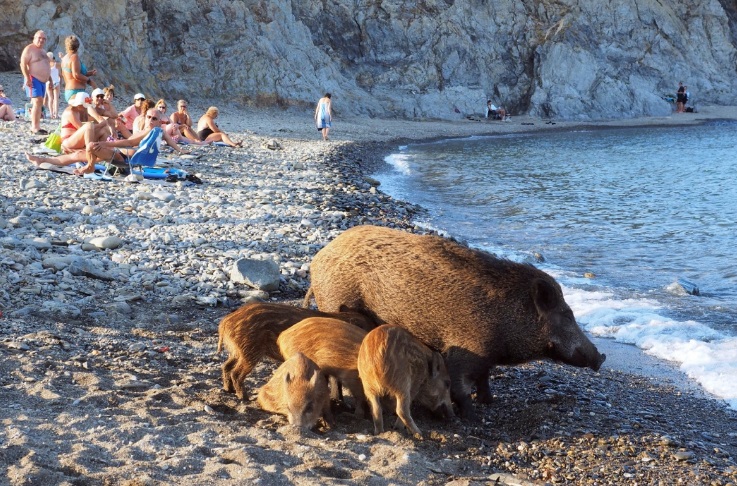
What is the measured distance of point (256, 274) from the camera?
8547 millimetres

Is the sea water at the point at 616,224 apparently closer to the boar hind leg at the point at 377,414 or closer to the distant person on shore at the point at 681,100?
the boar hind leg at the point at 377,414

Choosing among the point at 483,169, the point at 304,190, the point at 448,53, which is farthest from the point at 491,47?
the point at 304,190

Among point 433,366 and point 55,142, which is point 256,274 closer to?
point 433,366

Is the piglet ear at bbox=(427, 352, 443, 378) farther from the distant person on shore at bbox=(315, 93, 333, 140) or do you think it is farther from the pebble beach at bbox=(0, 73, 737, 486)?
the distant person on shore at bbox=(315, 93, 333, 140)

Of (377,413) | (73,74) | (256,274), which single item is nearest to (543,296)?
(377,413)

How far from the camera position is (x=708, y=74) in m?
58.9

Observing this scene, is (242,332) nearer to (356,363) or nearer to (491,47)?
(356,363)

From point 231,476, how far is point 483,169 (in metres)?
22.6

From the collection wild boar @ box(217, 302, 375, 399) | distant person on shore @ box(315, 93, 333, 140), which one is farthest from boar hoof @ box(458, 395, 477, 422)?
distant person on shore @ box(315, 93, 333, 140)

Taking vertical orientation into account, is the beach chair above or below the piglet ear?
above

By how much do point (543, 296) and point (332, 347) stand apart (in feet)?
5.64

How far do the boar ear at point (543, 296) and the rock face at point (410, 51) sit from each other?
99.1ft

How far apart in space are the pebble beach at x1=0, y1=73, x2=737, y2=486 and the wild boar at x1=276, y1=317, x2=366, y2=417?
0.29 meters

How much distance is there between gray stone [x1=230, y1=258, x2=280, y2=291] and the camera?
8484 millimetres
